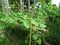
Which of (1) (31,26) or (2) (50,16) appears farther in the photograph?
(2) (50,16)

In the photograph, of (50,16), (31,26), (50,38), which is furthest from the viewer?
(50,16)

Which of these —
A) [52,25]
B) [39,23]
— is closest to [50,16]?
[52,25]

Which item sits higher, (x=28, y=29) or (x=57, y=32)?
(x=28, y=29)

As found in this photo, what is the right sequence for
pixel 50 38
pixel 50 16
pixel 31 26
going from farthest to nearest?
pixel 50 16
pixel 50 38
pixel 31 26

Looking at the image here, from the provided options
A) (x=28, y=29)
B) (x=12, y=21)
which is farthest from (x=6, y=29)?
(x=28, y=29)

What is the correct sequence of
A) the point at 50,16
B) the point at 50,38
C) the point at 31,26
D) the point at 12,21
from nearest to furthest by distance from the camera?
the point at 31,26, the point at 12,21, the point at 50,38, the point at 50,16

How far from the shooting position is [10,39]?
2248mm

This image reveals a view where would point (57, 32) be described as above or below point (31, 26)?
below

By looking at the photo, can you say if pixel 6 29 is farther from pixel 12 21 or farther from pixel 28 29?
pixel 28 29

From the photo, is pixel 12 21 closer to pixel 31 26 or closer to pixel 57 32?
pixel 31 26

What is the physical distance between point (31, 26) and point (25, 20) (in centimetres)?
13

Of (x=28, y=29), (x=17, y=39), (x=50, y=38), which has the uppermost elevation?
(x=28, y=29)

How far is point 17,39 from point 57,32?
1023 millimetres

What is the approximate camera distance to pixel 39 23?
7.13ft
